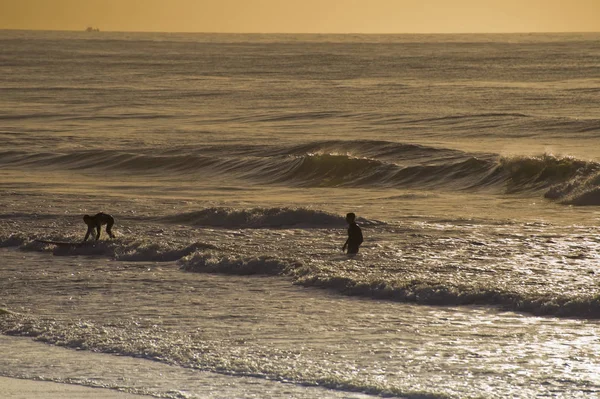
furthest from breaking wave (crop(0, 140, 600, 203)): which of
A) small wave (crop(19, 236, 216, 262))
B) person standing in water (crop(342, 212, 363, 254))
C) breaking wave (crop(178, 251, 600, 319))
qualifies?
small wave (crop(19, 236, 216, 262))

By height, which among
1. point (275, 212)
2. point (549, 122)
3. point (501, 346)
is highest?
point (549, 122)

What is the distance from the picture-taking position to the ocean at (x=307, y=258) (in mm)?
9961

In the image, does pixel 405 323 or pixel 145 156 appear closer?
pixel 405 323

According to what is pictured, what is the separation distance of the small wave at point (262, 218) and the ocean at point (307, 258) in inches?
2.1

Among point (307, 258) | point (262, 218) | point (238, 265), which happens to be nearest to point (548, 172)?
point (262, 218)

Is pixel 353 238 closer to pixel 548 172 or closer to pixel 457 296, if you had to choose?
pixel 457 296

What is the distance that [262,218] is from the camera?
1970 cm

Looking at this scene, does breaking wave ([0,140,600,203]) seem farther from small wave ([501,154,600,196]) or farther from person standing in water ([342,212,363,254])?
person standing in water ([342,212,363,254])

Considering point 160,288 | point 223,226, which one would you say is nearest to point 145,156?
point 223,226

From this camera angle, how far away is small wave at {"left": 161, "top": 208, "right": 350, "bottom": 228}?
A: 19.4m

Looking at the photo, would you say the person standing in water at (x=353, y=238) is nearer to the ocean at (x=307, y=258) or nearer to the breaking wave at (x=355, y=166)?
the ocean at (x=307, y=258)

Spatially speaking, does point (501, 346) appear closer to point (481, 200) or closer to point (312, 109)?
point (481, 200)

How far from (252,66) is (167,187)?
224 ft

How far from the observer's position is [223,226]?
19.5 meters
